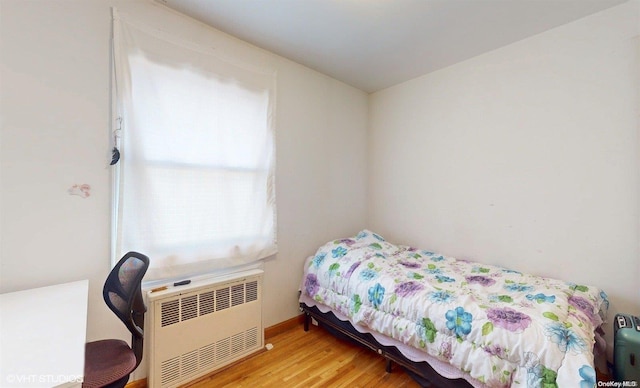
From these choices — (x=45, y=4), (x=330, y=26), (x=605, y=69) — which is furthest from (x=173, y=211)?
(x=605, y=69)

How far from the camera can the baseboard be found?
8.00ft

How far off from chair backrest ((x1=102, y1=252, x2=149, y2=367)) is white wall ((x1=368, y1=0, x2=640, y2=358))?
252 cm

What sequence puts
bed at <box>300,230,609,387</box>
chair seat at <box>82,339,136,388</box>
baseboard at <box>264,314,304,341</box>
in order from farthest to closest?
baseboard at <box>264,314,304,341</box>, bed at <box>300,230,609,387</box>, chair seat at <box>82,339,136,388</box>

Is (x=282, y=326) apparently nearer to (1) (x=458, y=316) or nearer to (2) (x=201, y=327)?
(2) (x=201, y=327)

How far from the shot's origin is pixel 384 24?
2.04 metres

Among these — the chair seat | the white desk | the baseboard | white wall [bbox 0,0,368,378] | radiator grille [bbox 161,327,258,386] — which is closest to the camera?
the white desk

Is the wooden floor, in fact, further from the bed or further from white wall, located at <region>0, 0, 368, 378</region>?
white wall, located at <region>0, 0, 368, 378</region>

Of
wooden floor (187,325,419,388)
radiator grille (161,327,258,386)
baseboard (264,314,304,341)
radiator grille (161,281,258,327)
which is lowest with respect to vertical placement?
wooden floor (187,325,419,388)

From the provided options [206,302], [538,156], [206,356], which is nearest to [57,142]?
[206,302]

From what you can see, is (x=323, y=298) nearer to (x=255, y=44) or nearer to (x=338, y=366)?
(x=338, y=366)

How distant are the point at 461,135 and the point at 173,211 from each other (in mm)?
2593

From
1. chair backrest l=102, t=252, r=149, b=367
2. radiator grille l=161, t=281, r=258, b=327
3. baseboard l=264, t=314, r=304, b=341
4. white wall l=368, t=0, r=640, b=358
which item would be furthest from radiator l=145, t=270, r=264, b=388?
white wall l=368, t=0, r=640, b=358

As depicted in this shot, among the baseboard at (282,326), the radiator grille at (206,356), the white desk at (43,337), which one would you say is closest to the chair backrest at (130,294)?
the white desk at (43,337)

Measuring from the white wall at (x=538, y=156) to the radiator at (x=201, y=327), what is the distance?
183cm
